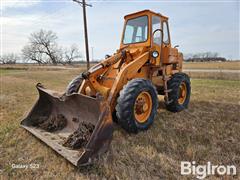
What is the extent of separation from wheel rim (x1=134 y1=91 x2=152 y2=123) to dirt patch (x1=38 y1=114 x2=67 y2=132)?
56.7 inches

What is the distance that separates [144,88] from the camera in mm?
3309

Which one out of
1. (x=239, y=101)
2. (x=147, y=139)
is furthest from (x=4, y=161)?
(x=239, y=101)

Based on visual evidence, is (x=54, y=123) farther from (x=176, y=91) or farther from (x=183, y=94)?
(x=183, y=94)

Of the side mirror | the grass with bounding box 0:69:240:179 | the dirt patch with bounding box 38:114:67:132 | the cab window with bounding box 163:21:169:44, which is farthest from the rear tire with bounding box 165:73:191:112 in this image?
the dirt patch with bounding box 38:114:67:132

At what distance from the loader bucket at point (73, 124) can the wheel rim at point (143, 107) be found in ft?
2.94

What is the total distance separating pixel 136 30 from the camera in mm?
4465

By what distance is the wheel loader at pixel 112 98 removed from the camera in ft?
8.35

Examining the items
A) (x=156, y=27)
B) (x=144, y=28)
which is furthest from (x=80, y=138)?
(x=156, y=27)

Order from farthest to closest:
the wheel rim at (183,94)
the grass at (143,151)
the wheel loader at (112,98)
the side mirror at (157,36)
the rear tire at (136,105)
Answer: the wheel rim at (183,94)
the side mirror at (157,36)
the rear tire at (136,105)
the wheel loader at (112,98)
the grass at (143,151)

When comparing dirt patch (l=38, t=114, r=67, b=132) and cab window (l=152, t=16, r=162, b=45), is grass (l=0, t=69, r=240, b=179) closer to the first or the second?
dirt patch (l=38, t=114, r=67, b=132)

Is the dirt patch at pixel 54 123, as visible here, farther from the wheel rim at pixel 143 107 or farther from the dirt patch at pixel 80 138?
the wheel rim at pixel 143 107

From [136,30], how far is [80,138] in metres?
3.09

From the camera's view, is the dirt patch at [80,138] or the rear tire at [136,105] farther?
the rear tire at [136,105]

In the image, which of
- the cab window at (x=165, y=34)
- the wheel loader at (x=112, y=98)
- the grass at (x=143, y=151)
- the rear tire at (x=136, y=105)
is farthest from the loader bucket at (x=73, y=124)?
the cab window at (x=165, y=34)
